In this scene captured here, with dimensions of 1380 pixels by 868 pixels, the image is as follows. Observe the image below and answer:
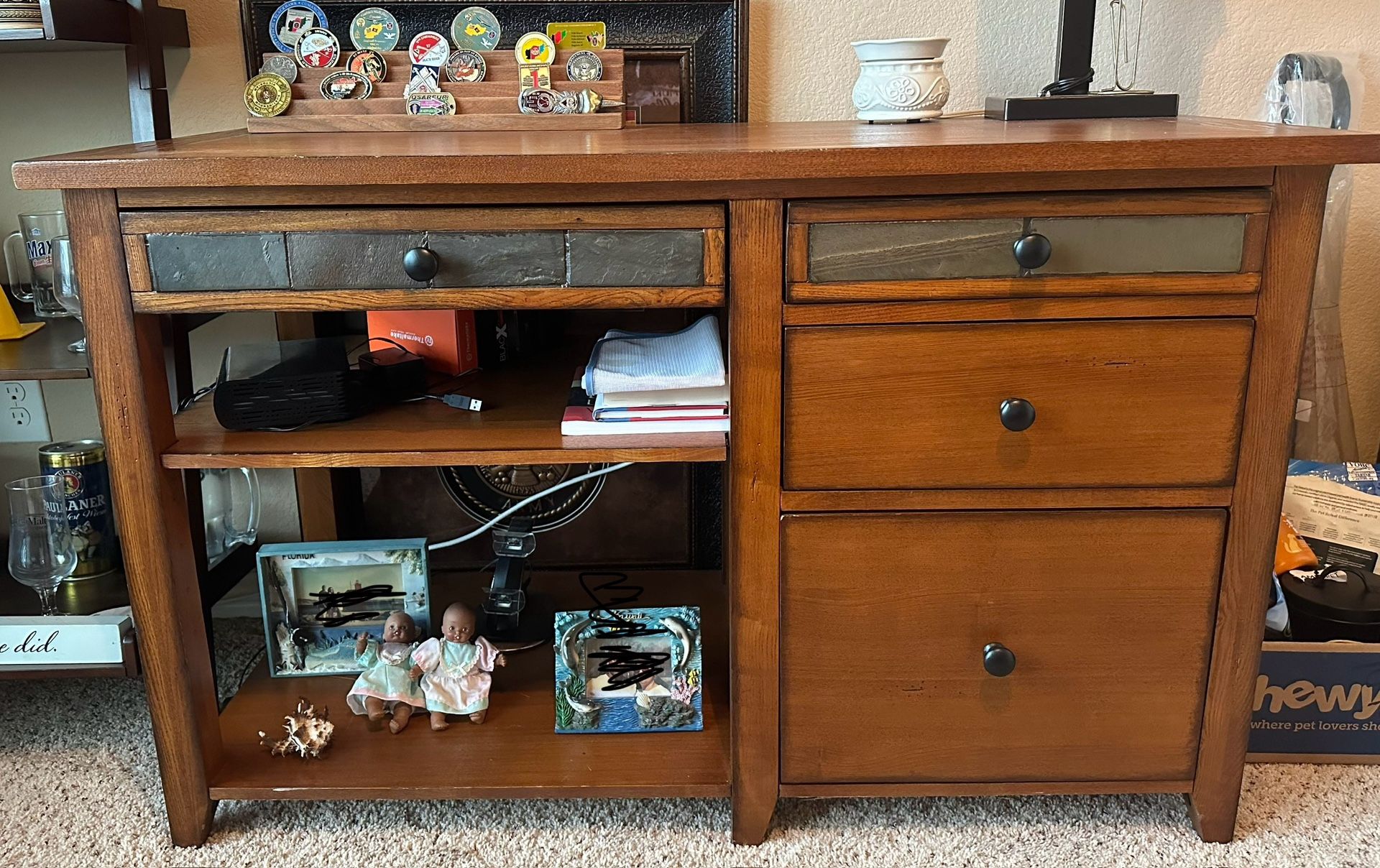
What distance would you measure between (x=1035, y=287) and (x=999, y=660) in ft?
1.23

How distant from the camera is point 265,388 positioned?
1.13 m

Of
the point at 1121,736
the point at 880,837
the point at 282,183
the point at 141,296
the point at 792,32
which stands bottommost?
the point at 880,837

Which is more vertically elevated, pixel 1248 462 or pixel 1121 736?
pixel 1248 462

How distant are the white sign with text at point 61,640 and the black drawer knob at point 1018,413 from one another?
101 centimetres

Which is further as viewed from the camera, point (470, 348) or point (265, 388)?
point (470, 348)

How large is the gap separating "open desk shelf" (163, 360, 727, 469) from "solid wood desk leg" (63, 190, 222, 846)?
4 centimetres

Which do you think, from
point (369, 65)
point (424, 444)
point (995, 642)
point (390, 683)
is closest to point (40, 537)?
point (390, 683)

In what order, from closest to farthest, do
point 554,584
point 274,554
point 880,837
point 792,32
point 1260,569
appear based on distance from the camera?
point 1260,569 → point 880,837 → point 274,554 → point 792,32 → point 554,584

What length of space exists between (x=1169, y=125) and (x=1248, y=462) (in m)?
0.37

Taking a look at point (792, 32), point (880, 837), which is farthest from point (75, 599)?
point (792, 32)

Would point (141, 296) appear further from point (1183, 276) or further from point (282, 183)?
point (1183, 276)

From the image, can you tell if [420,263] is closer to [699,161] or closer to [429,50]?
[699,161]

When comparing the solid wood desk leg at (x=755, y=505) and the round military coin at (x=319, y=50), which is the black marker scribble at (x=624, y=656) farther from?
the round military coin at (x=319, y=50)

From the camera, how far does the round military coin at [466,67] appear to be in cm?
133
